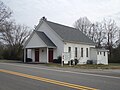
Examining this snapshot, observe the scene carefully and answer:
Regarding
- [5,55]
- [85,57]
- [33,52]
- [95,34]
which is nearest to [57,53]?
[33,52]

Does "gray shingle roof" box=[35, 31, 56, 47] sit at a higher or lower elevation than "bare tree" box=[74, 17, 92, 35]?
lower

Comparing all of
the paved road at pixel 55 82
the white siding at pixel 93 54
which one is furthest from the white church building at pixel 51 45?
the paved road at pixel 55 82

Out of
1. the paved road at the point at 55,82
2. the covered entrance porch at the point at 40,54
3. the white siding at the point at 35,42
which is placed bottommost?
the paved road at the point at 55,82

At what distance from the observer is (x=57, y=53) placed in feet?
118

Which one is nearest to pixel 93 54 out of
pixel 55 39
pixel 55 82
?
pixel 55 39

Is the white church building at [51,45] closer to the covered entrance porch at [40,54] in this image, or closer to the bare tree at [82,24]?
the covered entrance porch at [40,54]

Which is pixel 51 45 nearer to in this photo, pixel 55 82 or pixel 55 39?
pixel 55 39

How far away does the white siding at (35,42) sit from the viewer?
3511 cm

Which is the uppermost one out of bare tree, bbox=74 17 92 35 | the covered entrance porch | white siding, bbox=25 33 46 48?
bare tree, bbox=74 17 92 35

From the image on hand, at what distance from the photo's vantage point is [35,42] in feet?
118

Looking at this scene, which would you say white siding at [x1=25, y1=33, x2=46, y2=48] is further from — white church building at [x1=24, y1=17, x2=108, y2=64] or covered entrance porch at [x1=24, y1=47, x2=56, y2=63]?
covered entrance porch at [x1=24, y1=47, x2=56, y2=63]

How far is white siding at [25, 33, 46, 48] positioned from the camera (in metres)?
35.1

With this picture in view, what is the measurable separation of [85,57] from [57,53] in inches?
318

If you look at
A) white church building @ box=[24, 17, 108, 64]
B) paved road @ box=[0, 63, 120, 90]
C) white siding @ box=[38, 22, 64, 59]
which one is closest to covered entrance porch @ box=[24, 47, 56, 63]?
white church building @ box=[24, 17, 108, 64]
